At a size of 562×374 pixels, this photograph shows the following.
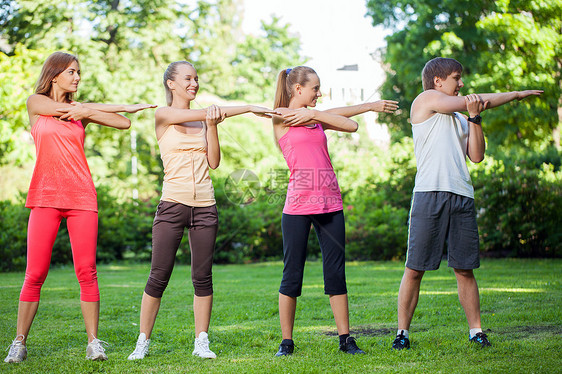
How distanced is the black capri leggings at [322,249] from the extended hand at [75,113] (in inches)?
60.7

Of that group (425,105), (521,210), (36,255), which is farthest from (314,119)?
(521,210)

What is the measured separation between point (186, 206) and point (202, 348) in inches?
38.2

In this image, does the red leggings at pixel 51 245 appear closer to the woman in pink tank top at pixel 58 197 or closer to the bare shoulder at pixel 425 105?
the woman in pink tank top at pixel 58 197

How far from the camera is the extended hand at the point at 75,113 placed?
4061mm

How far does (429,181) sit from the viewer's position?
4199 mm

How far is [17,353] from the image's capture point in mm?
3949

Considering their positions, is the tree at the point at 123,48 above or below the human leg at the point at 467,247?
above

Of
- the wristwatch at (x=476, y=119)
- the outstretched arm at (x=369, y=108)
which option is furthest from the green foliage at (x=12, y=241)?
the wristwatch at (x=476, y=119)

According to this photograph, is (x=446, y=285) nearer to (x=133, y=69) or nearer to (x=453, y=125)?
(x=453, y=125)

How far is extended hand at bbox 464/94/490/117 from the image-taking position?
4062 mm

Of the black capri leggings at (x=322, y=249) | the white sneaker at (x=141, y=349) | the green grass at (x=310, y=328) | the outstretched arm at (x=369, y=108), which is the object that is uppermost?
the outstretched arm at (x=369, y=108)

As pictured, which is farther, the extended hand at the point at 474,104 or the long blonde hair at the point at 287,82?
the long blonde hair at the point at 287,82

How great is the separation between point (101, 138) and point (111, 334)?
1766cm

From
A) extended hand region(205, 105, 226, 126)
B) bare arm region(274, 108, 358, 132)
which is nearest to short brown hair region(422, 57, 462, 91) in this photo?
bare arm region(274, 108, 358, 132)
